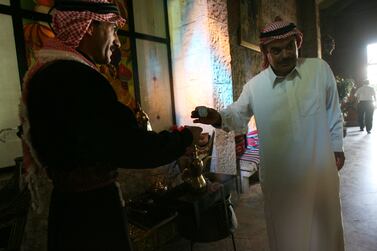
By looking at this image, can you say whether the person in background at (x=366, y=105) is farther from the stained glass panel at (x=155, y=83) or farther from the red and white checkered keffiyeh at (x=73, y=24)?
the red and white checkered keffiyeh at (x=73, y=24)

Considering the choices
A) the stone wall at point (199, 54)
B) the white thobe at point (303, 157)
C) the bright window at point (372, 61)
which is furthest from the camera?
the bright window at point (372, 61)

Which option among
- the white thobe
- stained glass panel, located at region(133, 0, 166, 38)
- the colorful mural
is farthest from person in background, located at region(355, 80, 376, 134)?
the colorful mural

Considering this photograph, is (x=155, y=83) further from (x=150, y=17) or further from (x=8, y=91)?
(x=8, y=91)

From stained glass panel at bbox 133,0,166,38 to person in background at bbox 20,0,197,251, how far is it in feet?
5.83

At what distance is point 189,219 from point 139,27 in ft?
6.43

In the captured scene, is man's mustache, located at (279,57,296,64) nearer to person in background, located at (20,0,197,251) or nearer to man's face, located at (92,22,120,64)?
person in background, located at (20,0,197,251)

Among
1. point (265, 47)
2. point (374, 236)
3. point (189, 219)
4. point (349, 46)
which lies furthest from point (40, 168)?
point (349, 46)

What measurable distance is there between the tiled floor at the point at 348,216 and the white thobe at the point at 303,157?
0.80m

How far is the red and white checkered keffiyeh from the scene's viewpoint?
1031 mm

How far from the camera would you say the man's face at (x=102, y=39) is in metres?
1.11

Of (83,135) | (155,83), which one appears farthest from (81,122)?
(155,83)

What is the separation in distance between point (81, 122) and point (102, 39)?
42cm

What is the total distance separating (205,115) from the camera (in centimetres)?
180

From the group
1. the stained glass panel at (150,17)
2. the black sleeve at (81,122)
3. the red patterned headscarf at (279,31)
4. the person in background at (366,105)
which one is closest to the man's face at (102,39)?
the black sleeve at (81,122)
